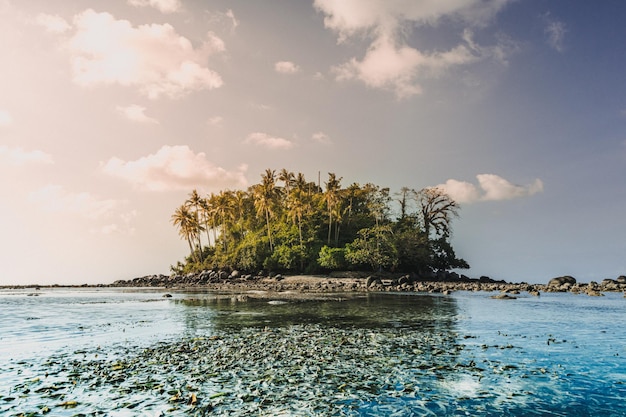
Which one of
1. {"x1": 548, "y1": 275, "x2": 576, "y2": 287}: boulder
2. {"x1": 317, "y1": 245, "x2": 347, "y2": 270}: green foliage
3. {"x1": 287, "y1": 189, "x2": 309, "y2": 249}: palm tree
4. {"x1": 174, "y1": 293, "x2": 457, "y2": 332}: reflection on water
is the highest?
{"x1": 287, "y1": 189, "x2": 309, "y2": 249}: palm tree

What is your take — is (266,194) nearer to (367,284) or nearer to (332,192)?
(332,192)

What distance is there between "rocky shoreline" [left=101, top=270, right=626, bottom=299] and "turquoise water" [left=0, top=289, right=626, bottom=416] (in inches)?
1235

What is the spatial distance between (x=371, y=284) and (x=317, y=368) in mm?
53164

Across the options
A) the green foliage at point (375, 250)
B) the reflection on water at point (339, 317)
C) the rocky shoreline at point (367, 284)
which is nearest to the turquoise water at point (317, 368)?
the reflection on water at point (339, 317)

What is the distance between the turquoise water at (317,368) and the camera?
35.8ft

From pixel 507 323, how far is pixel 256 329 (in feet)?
55.6

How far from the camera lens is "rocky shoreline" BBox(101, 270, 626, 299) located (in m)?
61.3

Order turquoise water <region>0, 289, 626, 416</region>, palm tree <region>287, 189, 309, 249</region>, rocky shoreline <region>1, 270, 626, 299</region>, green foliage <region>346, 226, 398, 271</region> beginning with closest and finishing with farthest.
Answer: turquoise water <region>0, 289, 626, 416</region>, rocky shoreline <region>1, 270, 626, 299</region>, green foliage <region>346, 226, 398, 271</region>, palm tree <region>287, 189, 309, 249</region>

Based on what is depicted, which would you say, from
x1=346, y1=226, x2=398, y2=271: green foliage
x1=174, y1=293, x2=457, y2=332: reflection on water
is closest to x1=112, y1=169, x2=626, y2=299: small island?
x1=346, y1=226, x2=398, y2=271: green foliage

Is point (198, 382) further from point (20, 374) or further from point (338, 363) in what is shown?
point (20, 374)

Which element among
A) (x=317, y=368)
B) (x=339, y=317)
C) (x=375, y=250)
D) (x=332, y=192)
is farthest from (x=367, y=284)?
(x=317, y=368)

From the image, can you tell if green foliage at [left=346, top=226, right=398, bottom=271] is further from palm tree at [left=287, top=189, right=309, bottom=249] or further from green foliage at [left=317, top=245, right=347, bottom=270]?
palm tree at [left=287, top=189, right=309, bottom=249]

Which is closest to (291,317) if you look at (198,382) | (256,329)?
(256,329)

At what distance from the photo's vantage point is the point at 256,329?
23.7 metres
